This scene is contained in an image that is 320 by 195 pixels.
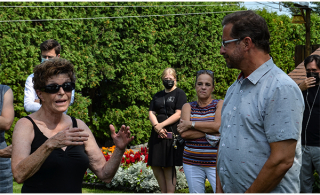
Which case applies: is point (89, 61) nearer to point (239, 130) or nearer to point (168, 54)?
point (168, 54)

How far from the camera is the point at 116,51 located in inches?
362

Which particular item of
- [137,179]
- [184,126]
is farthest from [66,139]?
[137,179]

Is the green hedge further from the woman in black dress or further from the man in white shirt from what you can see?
the man in white shirt

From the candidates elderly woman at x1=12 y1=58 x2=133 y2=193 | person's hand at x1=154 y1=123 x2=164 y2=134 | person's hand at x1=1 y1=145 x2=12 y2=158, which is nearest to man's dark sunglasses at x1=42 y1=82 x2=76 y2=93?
elderly woman at x1=12 y1=58 x2=133 y2=193

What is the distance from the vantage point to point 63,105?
269 centimetres

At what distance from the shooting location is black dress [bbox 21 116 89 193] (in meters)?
2.48

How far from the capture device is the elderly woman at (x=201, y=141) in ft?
14.3

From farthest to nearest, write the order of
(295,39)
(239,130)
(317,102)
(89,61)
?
(295,39)
(89,61)
(317,102)
(239,130)

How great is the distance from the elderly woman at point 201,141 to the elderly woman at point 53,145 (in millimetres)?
1753

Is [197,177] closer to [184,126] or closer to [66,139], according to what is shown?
[184,126]

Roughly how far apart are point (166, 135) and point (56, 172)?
3.33 meters

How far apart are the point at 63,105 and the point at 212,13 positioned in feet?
29.7

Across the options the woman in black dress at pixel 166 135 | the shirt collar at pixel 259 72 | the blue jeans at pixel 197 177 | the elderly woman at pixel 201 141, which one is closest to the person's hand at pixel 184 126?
the elderly woman at pixel 201 141

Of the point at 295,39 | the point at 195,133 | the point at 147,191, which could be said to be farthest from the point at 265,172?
the point at 295,39
